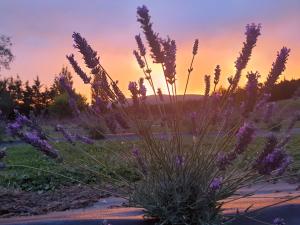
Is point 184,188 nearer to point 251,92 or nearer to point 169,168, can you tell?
point 169,168

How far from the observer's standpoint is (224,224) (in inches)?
123

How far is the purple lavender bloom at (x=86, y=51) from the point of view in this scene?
2.87m

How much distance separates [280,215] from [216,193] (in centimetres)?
67

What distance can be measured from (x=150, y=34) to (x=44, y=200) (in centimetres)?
462

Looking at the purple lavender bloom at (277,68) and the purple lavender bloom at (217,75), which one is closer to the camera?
the purple lavender bloom at (277,68)

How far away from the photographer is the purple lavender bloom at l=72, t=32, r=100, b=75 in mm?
2867

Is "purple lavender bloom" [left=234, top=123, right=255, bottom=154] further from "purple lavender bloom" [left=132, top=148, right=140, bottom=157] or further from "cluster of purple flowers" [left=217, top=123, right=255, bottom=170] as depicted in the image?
"purple lavender bloom" [left=132, top=148, right=140, bottom=157]

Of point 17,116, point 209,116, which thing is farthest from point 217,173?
point 17,116

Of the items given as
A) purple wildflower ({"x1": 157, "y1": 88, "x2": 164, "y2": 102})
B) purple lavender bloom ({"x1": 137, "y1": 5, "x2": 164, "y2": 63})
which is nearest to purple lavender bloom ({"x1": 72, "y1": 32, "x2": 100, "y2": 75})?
purple lavender bloom ({"x1": 137, "y1": 5, "x2": 164, "y2": 63})

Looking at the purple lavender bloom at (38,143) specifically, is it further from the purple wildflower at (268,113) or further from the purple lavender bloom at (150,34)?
the purple wildflower at (268,113)

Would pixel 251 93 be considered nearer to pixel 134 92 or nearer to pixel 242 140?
pixel 242 140

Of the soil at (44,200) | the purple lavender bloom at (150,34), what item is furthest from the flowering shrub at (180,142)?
the soil at (44,200)

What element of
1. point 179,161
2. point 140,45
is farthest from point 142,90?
point 179,161

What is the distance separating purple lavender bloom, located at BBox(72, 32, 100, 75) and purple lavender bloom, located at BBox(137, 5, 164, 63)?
12.6 inches
